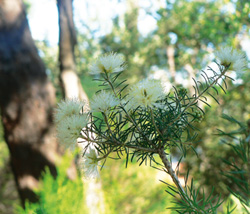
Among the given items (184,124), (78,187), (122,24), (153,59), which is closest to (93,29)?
(122,24)

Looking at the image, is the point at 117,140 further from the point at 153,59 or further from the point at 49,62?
the point at 153,59

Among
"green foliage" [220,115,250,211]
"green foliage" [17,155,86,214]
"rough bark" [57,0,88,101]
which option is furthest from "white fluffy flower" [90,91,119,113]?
"rough bark" [57,0,88,101]

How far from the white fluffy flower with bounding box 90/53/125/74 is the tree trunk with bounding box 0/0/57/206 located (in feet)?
4.10

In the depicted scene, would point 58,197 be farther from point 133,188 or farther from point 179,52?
point 179,52

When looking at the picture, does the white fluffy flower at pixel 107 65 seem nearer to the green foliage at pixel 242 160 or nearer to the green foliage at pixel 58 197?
the green foliage at pixel 242 160

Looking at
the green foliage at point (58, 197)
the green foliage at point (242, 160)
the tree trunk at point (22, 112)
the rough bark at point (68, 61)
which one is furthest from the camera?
the rough bark at point (68, 61)

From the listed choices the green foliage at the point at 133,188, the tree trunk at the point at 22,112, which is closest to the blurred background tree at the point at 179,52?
the green foliage at the point at 133,188

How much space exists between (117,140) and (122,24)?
718 cm

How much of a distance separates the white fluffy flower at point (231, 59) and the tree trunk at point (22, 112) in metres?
1.32

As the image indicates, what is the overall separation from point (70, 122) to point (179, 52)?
4331 mm

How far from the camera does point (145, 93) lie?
1.12ft

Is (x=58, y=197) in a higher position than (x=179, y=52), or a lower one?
lower

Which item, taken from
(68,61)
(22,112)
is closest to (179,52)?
(68,61)

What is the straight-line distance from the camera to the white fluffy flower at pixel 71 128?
350mm
